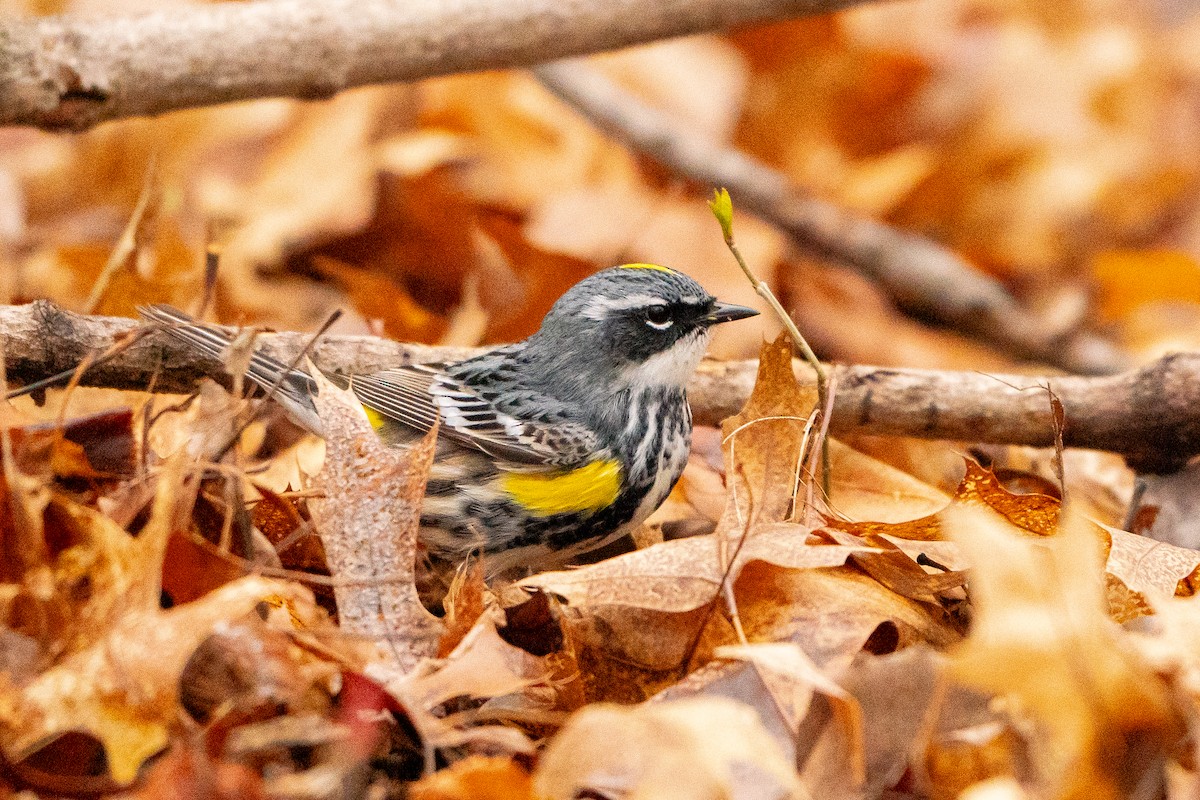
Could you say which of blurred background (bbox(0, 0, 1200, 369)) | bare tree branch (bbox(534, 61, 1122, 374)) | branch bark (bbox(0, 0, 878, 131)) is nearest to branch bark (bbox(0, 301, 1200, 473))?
blurred background (bbox(0, 0, 1200, 369))

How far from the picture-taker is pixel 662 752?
210 cm

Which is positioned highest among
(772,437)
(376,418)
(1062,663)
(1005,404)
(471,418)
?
(1062,663)

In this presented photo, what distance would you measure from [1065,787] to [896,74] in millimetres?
7127

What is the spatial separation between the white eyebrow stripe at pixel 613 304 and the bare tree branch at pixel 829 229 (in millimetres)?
3016

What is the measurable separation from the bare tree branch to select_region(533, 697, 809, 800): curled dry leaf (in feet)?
15.8

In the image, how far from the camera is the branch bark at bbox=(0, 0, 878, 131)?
4344mm

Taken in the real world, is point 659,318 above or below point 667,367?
above

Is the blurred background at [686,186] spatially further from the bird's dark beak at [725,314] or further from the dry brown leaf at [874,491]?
the dry brown leaf at [874,491]

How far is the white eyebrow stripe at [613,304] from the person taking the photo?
399cm

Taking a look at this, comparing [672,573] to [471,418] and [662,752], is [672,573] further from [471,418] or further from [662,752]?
[471,418]

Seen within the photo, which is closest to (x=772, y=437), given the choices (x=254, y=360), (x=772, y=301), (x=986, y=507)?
(x=772, y=301)

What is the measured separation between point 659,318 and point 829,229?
334cm

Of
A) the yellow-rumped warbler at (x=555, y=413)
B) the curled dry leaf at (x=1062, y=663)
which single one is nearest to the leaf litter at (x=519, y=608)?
the curled dry leaf at (x=1062, y=663)

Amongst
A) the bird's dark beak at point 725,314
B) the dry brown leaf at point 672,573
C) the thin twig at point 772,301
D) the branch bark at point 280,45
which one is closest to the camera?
the dry brown leaf at point 672,573
